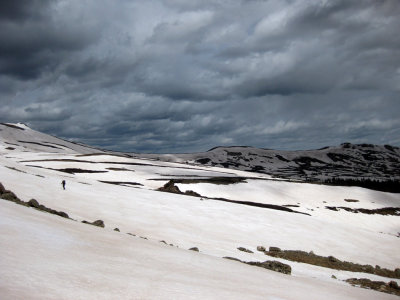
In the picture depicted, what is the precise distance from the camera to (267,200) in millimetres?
89250

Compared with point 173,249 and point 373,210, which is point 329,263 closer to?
point 173,249

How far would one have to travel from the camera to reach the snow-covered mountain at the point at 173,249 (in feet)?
29.9

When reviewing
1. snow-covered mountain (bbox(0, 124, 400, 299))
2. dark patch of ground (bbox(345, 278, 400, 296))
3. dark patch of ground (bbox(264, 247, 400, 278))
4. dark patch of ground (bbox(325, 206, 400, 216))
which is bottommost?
dark patch of ground (bbox(264, 247, 400, 278))

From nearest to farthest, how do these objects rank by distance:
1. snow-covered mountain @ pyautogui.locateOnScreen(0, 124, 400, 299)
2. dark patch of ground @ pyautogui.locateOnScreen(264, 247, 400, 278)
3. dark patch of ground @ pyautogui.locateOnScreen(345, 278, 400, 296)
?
snow-covered mountain @ pyautogui.locateOnScreen(0, 124, 400, 299) < dark patch of ground @ pyautogui.locateOnScreen(345, 278, 400, 296) < dark patch of ground @ pyautogui.locateOnScreen(264, 247, 400, 278)

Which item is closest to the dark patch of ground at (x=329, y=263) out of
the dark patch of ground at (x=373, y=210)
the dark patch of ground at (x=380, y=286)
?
the dark patch of ground at (x=380, y=286)

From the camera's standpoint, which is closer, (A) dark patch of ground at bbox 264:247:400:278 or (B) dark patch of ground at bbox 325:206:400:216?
(A) dark patch of ground at bbox 264:247:400:278

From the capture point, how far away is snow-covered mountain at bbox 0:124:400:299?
911 centimetres

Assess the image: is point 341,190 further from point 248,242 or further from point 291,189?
point 248,242

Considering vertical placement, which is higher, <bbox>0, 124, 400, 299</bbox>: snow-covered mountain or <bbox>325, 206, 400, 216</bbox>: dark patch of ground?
<bbox>325, 206, 400, 216</bbox>: dark patch of ground

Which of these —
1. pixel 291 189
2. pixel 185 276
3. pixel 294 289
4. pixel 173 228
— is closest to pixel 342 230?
pixel 173 228

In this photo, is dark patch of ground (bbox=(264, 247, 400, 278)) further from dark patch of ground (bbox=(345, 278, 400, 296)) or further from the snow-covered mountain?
dark patch of ground (bbox=(345, 278, 400, 296))

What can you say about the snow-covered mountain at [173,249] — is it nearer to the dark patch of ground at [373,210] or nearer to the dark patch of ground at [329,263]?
the dark patch of ground at [329,263]

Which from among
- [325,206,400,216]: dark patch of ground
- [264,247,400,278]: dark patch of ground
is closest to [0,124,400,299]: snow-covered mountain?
[264,247,400,278]: dark patch of ground

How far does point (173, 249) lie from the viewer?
1766 cm
